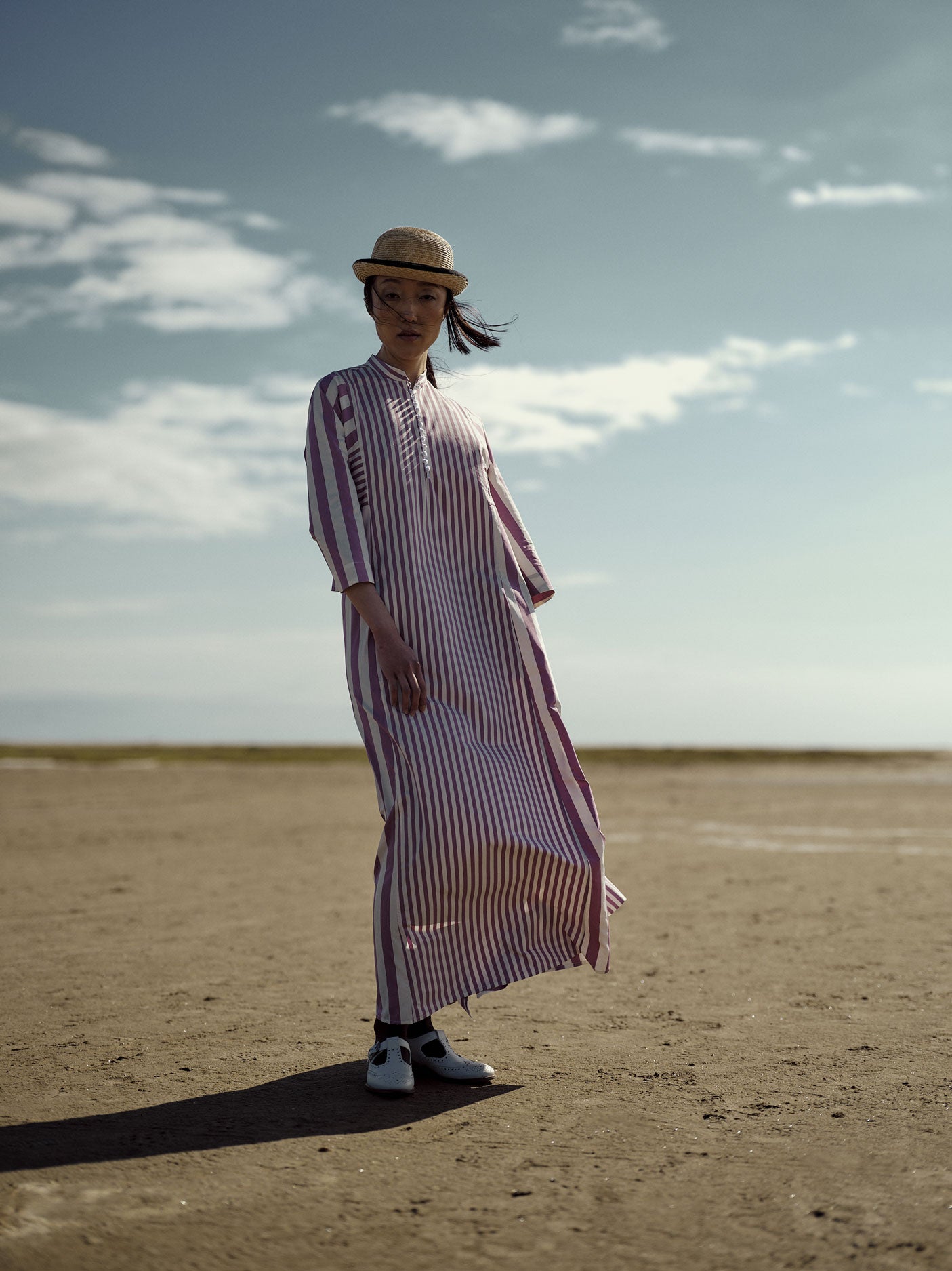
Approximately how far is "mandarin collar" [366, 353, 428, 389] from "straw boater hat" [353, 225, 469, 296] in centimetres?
25

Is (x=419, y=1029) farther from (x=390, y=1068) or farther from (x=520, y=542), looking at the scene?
(x=520, y=542)

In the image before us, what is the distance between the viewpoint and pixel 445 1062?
3.14 metres

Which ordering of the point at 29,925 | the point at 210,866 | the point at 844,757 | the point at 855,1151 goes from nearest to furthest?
the point at 855,1151, the point at 29,925, the point at 210,866, the point at 844,757

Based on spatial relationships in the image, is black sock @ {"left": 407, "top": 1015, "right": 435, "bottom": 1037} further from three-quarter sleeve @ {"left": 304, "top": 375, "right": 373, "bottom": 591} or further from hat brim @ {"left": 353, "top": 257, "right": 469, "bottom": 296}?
hat brim @ {"left": 353, "top": 257, "right": 469, "bottom": 296}

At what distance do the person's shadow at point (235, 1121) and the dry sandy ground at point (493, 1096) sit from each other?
0.03ft

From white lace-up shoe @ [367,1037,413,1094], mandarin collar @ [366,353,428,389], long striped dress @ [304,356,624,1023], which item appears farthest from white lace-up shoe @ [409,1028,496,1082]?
mandarin collar @ [366,353,428,389]

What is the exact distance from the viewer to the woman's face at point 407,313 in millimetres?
3391

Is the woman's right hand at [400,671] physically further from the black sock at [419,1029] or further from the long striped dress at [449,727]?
the black sock at [419,1029]

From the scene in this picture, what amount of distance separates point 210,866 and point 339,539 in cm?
592

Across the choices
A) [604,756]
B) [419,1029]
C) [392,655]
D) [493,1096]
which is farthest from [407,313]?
[604,756]

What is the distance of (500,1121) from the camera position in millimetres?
2740

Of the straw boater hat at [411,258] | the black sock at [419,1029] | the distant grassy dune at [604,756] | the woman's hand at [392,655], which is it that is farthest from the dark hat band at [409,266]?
the distant grassy dune at [604,756]

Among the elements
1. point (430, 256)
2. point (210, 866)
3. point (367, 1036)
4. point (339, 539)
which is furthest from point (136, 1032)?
point (210, 866)

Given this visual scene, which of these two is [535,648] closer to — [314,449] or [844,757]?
[314,449]
